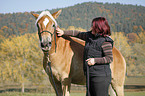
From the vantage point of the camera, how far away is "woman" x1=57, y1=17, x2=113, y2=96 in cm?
300

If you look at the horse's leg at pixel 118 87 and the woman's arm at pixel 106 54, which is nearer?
the woman's arm at pixel 106 54

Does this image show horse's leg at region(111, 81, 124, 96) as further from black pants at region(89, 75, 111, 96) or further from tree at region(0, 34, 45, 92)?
tree at region(0, 34, 45, 92)

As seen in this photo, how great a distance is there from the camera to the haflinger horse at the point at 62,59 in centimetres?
397

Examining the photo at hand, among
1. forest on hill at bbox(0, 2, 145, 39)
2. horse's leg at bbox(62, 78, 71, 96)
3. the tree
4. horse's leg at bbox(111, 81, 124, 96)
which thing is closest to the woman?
horse's leg at bbox(62, 78, 71, 96)

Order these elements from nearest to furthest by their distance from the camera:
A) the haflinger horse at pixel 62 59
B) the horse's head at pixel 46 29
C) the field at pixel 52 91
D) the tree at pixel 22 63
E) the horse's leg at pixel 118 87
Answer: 1. the horse's head at pixel 46 29
2. the haflinger horse at pixel 62 59
3. the horse's leg at pixel 118 87
4. the field at pixel 52 91
5. the tree at pixel 22 63

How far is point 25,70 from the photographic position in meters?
33.7

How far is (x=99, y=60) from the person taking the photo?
118 inches

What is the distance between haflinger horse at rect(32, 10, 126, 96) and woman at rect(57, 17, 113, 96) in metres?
1.16

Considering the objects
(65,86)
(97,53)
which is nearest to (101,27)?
(97,53)

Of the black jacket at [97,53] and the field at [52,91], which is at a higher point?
the black jacket at [97,53]

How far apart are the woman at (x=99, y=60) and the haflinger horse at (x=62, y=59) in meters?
1.16

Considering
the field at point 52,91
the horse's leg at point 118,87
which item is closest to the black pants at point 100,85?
the horse's leg at point 118,87

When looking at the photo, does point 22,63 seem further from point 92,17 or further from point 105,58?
point 92,17

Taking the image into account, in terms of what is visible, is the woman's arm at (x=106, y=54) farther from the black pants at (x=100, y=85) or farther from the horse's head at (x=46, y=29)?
the horse's head at (x=46, y=29)
